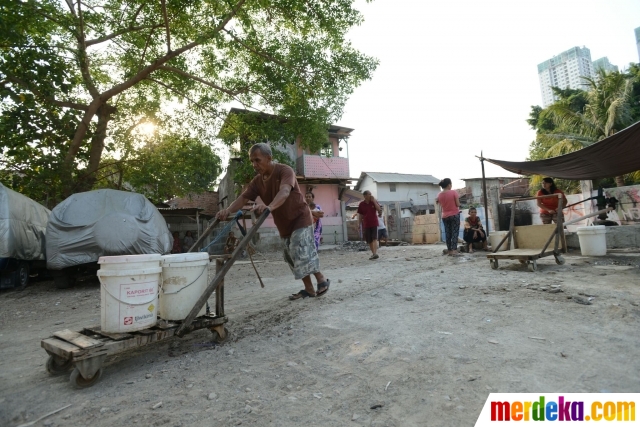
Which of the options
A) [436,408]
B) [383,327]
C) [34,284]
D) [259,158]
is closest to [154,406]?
[436,408]

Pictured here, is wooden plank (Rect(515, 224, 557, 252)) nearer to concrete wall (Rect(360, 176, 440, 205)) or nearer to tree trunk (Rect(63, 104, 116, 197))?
tree trunk (Rect(63, 104, 116, 197))

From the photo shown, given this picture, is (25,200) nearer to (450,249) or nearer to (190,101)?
(190,101)

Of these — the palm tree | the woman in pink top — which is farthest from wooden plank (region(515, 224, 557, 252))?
the palm tree

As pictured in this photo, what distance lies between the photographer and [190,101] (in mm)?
10234

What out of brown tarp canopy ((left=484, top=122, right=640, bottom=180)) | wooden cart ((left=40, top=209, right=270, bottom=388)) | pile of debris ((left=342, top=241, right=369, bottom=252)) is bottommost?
pile of debris ((left=342, top=241, right=369, bottom=252))

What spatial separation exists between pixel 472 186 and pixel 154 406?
37.1 meters

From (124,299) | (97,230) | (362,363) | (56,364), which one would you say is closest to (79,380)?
(56,364)

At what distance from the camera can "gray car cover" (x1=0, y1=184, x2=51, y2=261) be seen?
6.73 metres

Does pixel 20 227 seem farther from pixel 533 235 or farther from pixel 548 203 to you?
pixel 548 203

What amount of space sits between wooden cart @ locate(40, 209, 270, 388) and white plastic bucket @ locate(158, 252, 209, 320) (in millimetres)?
90

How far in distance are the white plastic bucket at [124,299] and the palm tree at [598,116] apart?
71.1 feet

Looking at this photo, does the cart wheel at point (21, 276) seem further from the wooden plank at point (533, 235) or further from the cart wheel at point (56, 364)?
the wooden plank at point (533, 235)

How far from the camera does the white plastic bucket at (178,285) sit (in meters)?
2.53

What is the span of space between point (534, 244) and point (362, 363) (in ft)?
16.4
